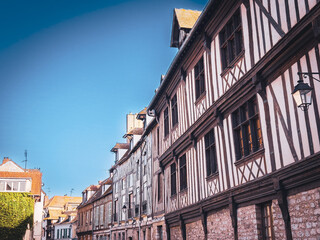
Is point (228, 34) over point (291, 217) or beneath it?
over

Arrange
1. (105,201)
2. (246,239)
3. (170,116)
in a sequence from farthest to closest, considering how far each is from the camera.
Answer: (105,201) < (170,116) < (246,239)

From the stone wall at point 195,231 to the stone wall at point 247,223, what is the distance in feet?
9.28

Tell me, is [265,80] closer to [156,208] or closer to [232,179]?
[232,179]

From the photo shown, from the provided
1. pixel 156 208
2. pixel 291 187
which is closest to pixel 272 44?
pixel 291 187

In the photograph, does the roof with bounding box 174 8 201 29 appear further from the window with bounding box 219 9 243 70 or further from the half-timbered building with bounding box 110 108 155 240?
the half-timbered building with bounding box 110 108 155 240

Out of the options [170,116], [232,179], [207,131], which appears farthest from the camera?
[170,116]

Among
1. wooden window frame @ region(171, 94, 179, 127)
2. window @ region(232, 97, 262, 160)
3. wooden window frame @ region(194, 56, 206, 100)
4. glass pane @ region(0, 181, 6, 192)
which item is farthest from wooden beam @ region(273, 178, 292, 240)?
glass pane @ region(0, 181, 6, 192)

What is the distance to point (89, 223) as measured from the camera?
3675cm

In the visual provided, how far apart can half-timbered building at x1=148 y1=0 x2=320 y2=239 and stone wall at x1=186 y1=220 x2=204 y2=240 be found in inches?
1.3

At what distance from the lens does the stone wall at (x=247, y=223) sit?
29.1 ft

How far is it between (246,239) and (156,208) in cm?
931

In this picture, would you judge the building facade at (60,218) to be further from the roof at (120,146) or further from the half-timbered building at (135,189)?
the half-timbered building at (135,189)

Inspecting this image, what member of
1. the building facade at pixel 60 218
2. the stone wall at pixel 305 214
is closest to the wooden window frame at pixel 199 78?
the stone wall at pixel 305 214

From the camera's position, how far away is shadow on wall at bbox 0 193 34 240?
26344mm
